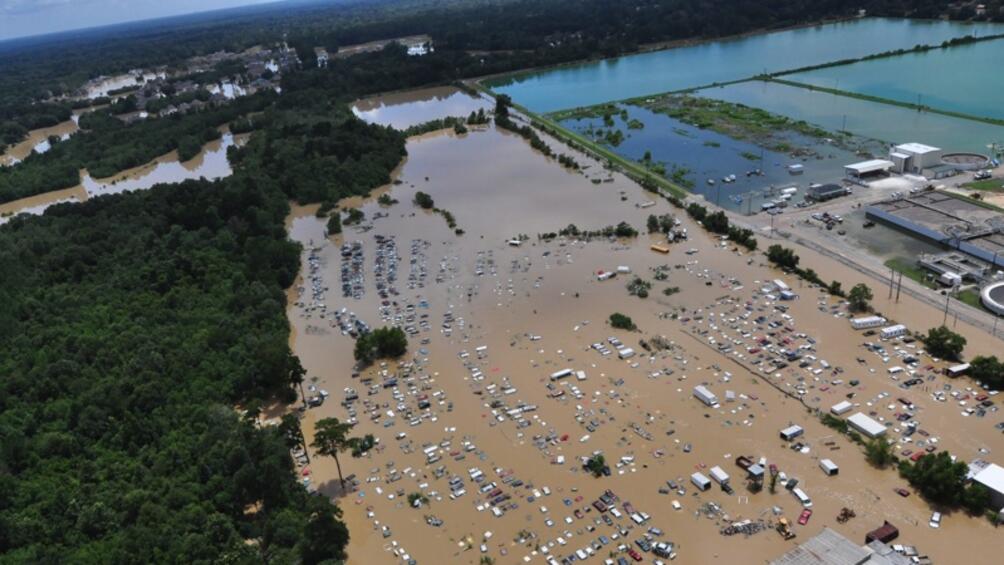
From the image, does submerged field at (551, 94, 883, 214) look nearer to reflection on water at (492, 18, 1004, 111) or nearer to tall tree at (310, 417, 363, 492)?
reflection on water at (492, 18, 1004, 111)

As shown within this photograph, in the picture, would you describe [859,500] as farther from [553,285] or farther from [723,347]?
[553,285]

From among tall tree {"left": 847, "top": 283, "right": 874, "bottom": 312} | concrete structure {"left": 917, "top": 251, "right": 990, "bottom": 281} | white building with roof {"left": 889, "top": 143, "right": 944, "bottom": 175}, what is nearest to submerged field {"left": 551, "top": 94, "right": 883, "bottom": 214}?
white building with roof {"left": 889, "top": 143, "right": 944, "bottom": 175}

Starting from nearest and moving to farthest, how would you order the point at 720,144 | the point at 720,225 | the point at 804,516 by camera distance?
the point at 804,516
the point at 720,225
the point at 720,144

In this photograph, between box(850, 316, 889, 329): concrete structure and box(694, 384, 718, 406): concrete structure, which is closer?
box(694, 384, 718, 406): concrete structure

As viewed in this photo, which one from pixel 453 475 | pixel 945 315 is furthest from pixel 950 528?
pixel 453 475

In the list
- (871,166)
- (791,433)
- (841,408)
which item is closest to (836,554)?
(791,433)

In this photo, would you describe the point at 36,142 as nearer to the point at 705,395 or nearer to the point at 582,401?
the point at 582,401

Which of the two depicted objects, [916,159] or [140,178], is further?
[140,178]
